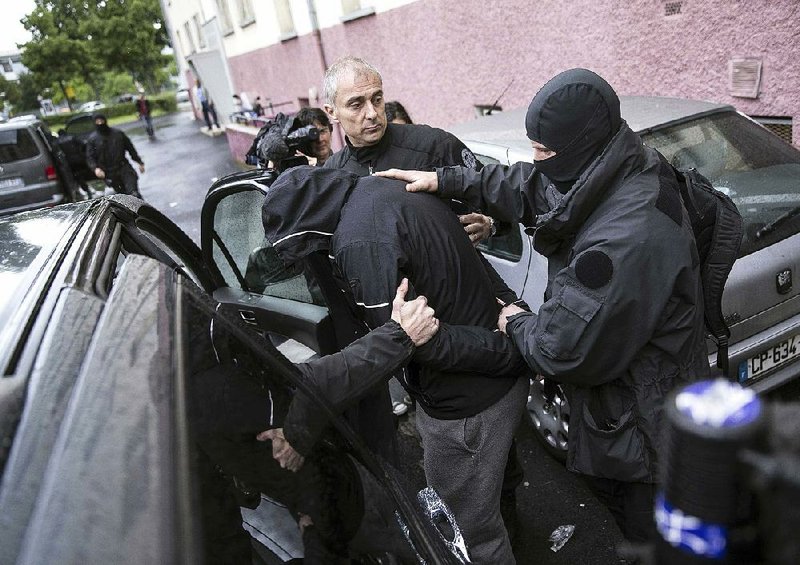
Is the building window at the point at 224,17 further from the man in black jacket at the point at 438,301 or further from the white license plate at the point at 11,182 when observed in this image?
the man in black jacket at the point at 438,301

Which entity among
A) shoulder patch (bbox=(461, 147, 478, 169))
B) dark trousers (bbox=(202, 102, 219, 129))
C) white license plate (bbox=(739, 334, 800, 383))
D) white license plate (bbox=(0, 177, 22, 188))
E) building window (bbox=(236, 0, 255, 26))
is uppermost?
building window (bbox=(236, 0, 255, 26))

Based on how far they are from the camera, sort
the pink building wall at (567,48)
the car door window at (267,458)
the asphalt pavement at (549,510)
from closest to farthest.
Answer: the car door window at (267,458)
the asphalt pavement at (549,510)
the pink building wall at (567,48)

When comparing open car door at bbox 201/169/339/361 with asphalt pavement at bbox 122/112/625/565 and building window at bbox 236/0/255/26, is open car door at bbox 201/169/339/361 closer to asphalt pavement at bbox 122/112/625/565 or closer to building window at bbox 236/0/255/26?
asphalt pavement at bbox 122/112/625/565

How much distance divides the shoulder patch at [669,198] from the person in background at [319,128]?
2406 millimetres

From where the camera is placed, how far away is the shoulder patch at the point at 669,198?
175cm

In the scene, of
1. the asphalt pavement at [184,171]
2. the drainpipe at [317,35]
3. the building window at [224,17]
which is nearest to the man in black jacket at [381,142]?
the asphalt pavement at [184,171]

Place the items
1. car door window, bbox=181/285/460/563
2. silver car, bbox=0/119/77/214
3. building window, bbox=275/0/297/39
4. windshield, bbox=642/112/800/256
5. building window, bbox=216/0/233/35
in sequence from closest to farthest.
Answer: car door window, bbox=181/285/460/563 → windshield, bbox=642/112/800/256 → silver car, bbox=0/119/77/214 → building window, bbox=275/0/297/39 → building window, bbox=216/0/233/35

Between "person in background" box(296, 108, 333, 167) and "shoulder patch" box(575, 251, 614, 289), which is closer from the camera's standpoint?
"shoulder patch" box(575, 251, 614, 289)

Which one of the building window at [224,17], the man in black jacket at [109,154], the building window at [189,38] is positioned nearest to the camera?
the man in black jacket at [109,154]

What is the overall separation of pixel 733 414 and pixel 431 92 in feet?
29.9

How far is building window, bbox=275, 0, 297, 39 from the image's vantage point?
523 inches

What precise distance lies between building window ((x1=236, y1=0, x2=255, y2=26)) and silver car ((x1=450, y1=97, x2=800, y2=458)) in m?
13.5

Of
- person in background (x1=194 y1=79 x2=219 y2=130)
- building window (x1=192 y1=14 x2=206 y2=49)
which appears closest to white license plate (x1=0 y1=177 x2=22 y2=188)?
person in background (x1=194 y1=79 x2=219 y2=130)

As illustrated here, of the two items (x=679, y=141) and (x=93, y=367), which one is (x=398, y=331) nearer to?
(x=93, y=367)
